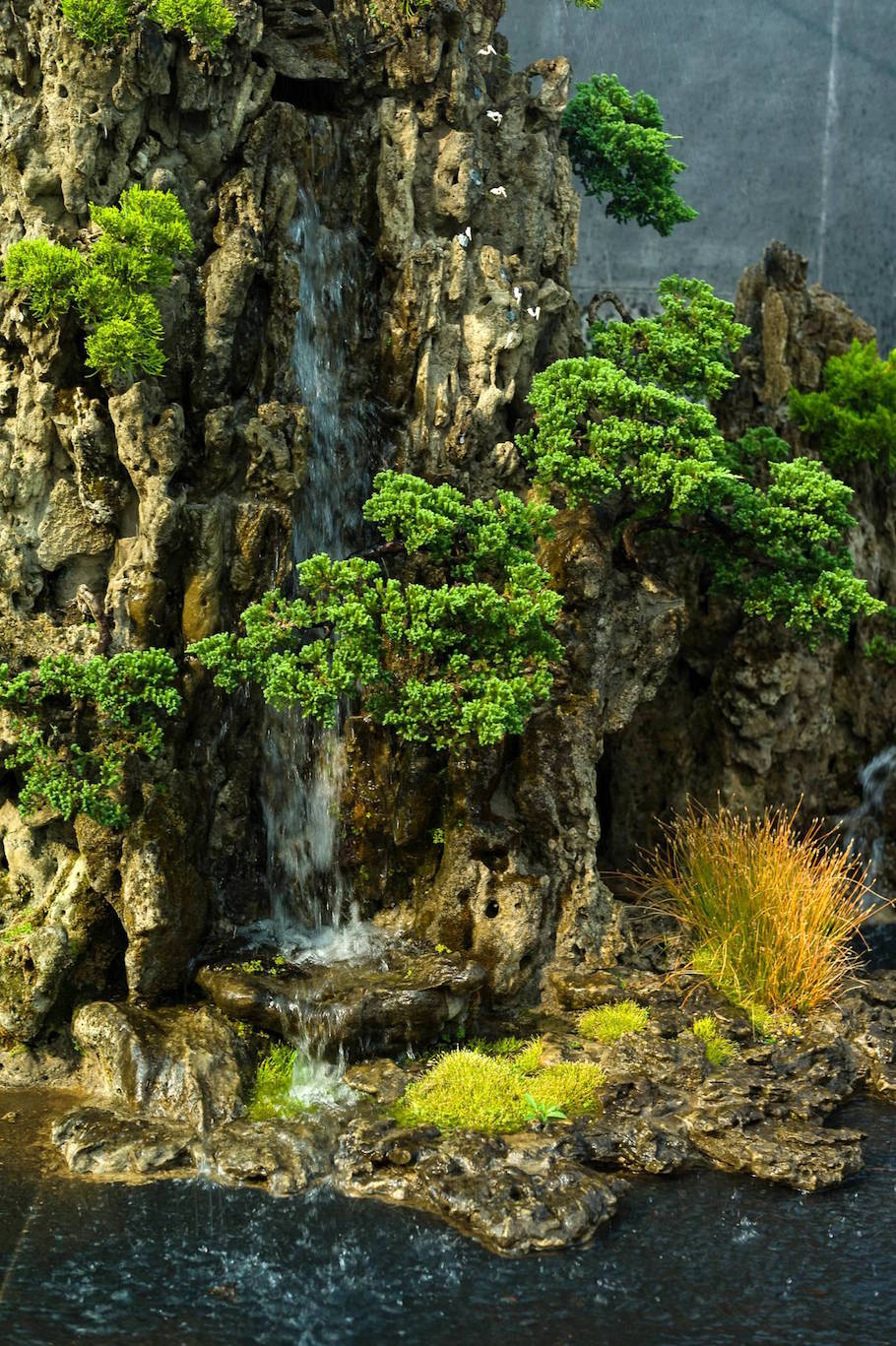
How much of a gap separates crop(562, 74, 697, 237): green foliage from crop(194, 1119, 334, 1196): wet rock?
41.0 ft

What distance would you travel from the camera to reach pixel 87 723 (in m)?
12.5

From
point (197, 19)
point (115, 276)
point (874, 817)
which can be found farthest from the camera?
point (874, 817)

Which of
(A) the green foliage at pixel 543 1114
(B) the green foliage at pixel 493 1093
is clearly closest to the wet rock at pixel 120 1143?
(B) the green foliage at pixel 493 1093

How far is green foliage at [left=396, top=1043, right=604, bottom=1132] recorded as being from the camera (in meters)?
11.1

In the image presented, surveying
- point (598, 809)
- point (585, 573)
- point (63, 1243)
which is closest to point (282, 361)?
point (585, 573)

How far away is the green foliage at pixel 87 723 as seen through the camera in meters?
12.0

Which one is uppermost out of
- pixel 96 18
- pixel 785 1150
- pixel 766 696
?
pixel 96 18

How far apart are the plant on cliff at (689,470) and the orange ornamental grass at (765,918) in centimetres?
281

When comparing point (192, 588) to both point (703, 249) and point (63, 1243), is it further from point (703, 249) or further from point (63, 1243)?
point (703, 249)

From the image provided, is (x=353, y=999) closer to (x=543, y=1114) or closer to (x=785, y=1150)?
(x=543, y=1114)

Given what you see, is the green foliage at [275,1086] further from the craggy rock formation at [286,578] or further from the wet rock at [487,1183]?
the wet rock at [487,1183]

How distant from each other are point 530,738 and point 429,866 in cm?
167

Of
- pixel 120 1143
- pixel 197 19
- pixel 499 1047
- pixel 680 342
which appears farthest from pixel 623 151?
pixel 120 1143

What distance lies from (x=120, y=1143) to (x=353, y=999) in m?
2.34
